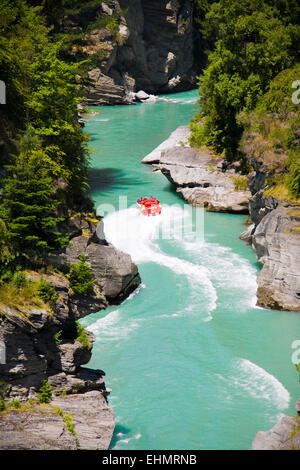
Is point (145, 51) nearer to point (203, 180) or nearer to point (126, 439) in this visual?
point (203, 180)

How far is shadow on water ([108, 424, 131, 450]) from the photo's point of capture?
57.3ft

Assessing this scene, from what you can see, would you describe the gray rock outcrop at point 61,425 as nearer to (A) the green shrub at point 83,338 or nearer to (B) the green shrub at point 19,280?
(A) the green shrub at point 83,338

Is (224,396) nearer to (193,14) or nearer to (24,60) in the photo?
(24,60)

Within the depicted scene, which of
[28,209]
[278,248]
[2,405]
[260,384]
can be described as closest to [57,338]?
[2,405]

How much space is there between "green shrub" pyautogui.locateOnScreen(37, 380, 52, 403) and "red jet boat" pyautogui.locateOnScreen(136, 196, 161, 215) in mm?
20898

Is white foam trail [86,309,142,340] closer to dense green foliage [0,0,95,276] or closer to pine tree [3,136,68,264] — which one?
dense green foliage [0,0,95,276]

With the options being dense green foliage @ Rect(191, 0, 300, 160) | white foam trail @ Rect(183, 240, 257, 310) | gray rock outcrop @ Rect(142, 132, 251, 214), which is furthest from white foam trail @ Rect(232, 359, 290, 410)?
dense green foliage @ Rect(191, 0, 300, 160)

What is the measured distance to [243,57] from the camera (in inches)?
1510

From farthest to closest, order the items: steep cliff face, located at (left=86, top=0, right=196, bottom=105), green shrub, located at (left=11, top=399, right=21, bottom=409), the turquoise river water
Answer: steep cliff face, located at (left=86, top=0, right=196, bottom=105)
the turquoise river water
green shrub, located at (left=11, top=399, right=21, bottom=409)

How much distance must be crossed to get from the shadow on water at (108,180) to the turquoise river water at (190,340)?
9.11 feet

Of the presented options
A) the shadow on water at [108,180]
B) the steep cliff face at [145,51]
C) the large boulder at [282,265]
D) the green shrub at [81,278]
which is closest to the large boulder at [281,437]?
the large boulder at [282,265]

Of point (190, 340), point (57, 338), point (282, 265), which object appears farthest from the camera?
point (282, 265)

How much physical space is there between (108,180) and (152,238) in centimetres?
1087
